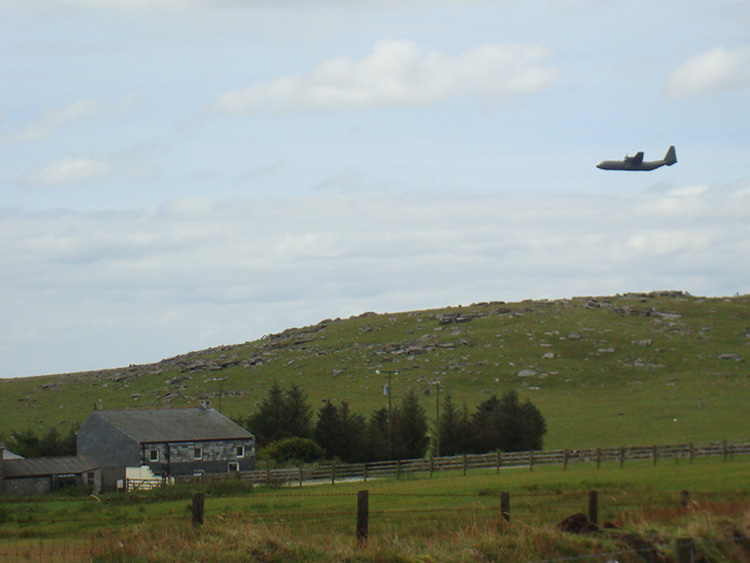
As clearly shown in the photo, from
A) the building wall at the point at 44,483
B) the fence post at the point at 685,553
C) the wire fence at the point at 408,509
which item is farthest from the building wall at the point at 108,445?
the fence post at the point at 685,553

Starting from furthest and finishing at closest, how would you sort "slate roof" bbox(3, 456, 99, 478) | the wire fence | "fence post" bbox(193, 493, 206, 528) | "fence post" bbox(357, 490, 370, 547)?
"slate roof" bbox(3, 456, 99, 478) < the wire fence < "fence post" bbox(193, 493, 206, 528) < "fence post" bbox(357, 490, 370, 547)

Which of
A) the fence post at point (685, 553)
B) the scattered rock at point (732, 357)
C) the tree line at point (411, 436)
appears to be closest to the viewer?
the fence post at point (685, 553)

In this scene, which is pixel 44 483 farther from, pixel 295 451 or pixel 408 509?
pixel 408 509

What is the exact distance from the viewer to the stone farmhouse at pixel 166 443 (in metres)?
68.1

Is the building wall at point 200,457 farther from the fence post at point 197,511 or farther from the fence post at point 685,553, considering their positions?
the fence post at point 685,553

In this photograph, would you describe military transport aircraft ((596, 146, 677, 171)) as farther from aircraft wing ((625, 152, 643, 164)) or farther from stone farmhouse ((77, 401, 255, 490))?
stone farmhouse ((77, 401, 255, 490))

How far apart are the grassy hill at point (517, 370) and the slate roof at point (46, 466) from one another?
3836 cm

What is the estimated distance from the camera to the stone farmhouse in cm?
6806

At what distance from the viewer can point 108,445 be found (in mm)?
69500

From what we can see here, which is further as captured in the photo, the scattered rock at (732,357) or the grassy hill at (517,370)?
the scattered rock at (732,357)

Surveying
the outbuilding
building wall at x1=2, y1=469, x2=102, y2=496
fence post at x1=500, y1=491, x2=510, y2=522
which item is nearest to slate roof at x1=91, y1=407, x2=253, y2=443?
the outbuilding

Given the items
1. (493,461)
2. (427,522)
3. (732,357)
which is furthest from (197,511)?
(732,357)

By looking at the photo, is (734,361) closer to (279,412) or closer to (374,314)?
(279,412)

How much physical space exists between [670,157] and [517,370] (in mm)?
52923
